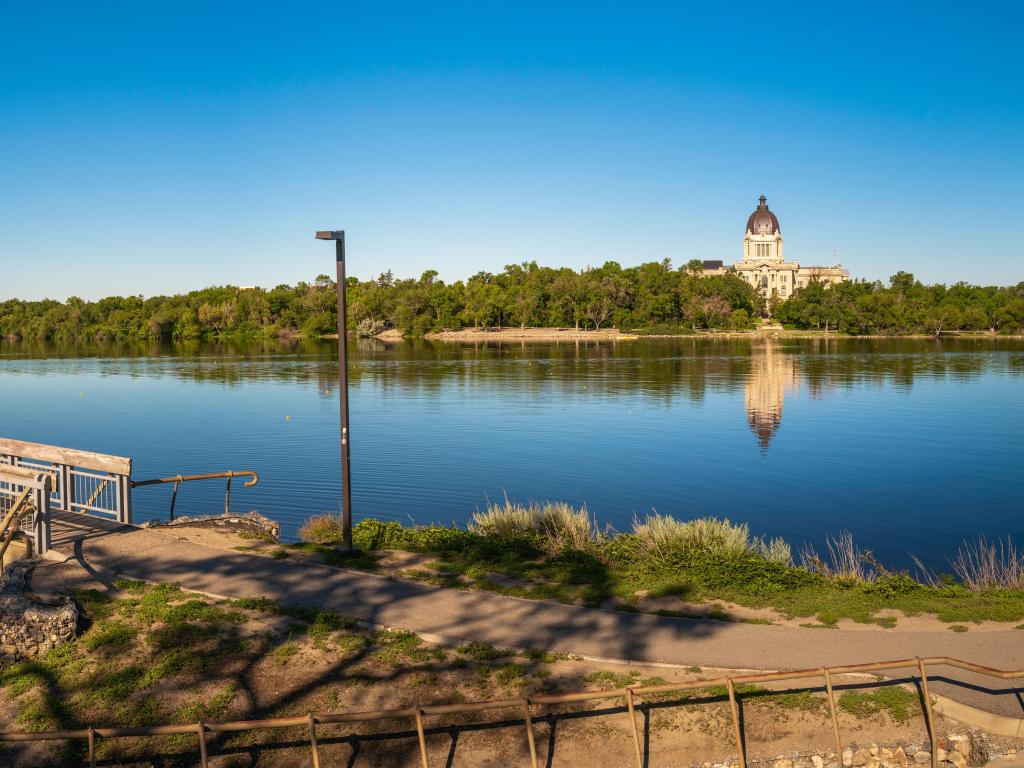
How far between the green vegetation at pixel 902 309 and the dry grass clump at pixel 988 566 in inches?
5016

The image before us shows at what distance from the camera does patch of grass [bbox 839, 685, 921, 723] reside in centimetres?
914

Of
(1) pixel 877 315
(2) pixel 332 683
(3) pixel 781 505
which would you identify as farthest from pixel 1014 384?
(1) pixel 877 315

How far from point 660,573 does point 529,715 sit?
20.7 ft

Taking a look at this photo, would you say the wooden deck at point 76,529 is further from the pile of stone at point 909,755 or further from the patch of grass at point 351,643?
the pile of stone at point 909,755

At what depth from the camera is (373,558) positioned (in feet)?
48.2

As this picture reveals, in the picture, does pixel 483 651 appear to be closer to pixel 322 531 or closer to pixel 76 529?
pixel 322 531

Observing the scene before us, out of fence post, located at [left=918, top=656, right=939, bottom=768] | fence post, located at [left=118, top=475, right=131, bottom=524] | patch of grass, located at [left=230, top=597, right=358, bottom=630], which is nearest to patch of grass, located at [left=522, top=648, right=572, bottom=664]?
patch of grass, located at [left=230, top=597, right=358, bottom=630]

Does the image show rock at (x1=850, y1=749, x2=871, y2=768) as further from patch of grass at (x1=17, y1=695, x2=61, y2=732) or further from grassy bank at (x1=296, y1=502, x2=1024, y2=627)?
patch of grass at (x1=17, y1=695, x2=61, y2=732)

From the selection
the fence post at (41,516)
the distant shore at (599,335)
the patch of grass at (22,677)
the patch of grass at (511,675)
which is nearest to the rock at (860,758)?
the patch of grass at (511,675)

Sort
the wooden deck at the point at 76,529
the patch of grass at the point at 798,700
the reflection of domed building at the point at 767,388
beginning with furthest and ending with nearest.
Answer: the reflection of domed building at the point at 767,388 → the wooden deck at the point at 76,529 → the patch of grass at the point at 798,700

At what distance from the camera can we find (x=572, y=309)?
506 feet

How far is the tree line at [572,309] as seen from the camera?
14500 cm

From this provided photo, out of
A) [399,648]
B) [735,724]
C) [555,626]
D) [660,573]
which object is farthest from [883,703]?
[399,648]

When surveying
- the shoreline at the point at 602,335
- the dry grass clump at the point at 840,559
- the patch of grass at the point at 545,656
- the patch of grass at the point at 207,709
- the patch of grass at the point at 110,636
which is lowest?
the dry grass clump at the point at 840,559
